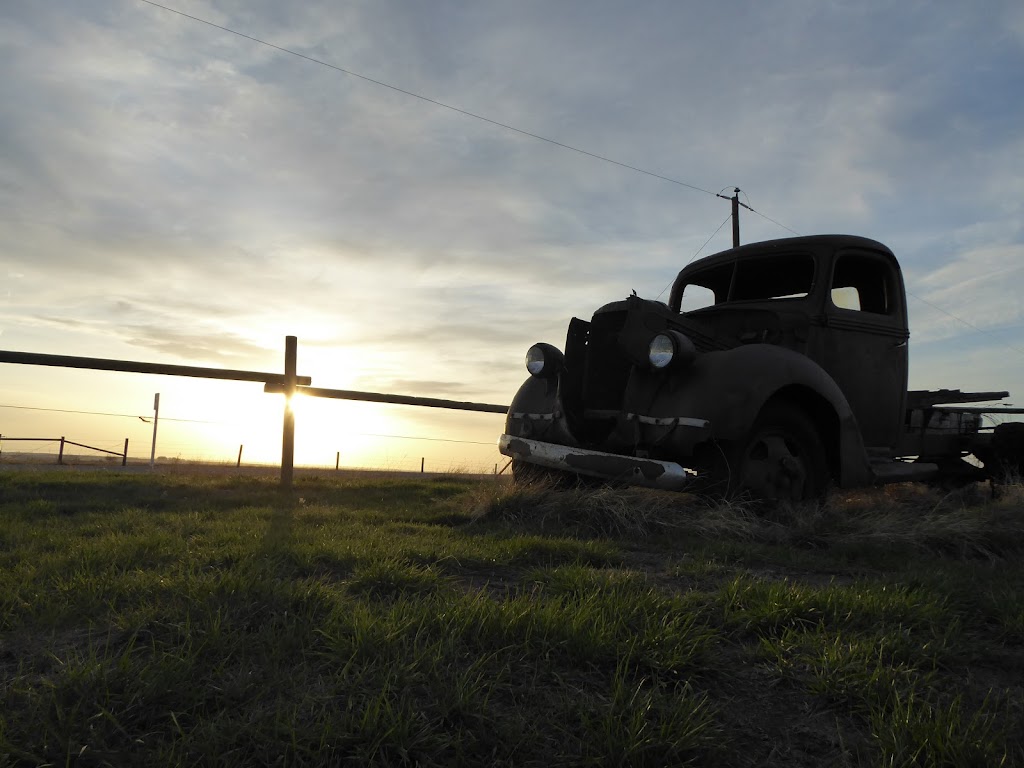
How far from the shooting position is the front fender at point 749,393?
4.16 meters

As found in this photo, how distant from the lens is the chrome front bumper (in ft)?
13.2

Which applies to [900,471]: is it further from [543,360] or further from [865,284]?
[543,360]

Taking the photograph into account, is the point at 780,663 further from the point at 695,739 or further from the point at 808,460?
the point at 808,460

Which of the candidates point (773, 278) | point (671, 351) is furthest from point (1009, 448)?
point (671, 351)

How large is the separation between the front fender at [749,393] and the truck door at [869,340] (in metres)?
0.80

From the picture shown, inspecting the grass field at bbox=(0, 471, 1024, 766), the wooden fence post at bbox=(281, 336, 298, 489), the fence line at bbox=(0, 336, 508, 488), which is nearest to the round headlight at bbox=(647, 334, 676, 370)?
the grass field at bbox=(0, 471, 1024, 766)

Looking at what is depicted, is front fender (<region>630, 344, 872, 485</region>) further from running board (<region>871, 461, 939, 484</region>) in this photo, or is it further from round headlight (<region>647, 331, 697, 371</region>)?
running board (<region>871, 461, 939, 484</region>)

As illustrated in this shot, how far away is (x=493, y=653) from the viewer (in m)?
1.71

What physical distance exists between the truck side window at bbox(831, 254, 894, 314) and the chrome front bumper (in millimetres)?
2762

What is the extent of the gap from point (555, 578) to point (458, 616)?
2.21ft

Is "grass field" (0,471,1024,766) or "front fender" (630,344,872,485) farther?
"front fender" (630,344,872,485)

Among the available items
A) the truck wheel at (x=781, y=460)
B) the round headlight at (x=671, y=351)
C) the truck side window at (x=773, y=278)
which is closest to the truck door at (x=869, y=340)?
the truck side window at (x=773, y=278)

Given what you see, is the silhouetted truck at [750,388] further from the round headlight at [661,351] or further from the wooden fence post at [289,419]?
the wooden fence post at [289,419]

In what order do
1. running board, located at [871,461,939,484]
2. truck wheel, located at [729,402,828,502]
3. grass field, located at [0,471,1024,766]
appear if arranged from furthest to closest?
running board, located at [871,461,939,484] < truck wheel, located at [729,402,828,502] < grass field, located at [0,471,1024,766]
